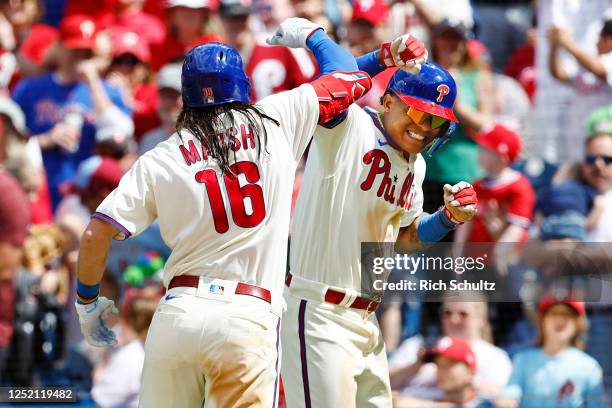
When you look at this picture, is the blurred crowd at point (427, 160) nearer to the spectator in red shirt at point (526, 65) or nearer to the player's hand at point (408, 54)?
the spectator in red shirt at point (526, 65)

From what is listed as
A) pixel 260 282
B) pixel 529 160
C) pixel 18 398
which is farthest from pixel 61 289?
pixel 260 282

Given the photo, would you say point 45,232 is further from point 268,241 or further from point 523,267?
point 268,241

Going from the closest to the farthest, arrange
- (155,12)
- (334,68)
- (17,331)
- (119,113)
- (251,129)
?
1. (251,129)
2. (334,68)
3. (17,331)
4. (119,113)
5. (155,12)

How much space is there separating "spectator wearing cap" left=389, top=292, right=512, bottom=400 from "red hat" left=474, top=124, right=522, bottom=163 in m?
0.98

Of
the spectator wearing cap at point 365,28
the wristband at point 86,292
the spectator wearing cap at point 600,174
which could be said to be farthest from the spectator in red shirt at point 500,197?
the wristband at point 86,292

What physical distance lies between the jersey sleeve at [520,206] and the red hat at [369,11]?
5.11ft

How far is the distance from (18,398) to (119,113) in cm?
227

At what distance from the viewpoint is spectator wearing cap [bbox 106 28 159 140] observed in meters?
8.59

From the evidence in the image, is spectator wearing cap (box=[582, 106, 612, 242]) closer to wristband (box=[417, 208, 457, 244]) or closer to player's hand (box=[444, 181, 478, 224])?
wristband (box=[417, 208, 457, 244])

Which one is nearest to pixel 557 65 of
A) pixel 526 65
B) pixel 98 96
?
pixel 526 65

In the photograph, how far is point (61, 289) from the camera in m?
7.75

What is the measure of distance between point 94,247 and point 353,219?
1.22 meters

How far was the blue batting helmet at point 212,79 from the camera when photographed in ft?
13.7

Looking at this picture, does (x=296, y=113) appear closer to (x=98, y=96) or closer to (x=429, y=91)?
(x=429, y=91)
